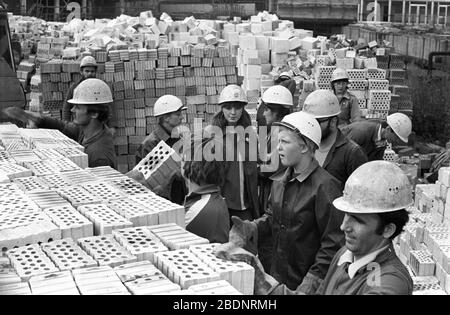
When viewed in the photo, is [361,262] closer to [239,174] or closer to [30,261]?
[30,261]

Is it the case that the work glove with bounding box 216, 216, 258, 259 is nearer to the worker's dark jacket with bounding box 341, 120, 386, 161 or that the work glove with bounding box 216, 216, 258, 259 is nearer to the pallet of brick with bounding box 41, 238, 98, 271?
the pallet of brick with bounding box 41, 238, 98, 271

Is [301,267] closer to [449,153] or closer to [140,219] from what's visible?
[140,219]

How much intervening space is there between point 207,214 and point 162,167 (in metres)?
0.77

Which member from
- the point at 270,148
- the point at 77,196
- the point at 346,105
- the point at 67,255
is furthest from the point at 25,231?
the point at 346,105

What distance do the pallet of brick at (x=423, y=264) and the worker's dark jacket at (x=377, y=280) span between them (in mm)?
3084

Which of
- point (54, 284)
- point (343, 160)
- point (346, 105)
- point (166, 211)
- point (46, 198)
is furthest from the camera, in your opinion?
point (346, 105)

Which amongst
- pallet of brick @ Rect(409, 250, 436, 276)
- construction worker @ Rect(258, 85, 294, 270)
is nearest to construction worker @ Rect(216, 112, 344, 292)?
construction worker @ Rect(258, 85, 294, 270)

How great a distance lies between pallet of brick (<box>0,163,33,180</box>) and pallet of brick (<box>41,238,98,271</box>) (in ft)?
5.19

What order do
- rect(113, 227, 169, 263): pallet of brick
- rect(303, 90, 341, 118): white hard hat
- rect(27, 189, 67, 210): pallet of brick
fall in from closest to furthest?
rect(113, 227, 169, 263): pallet of brick
rect(27, 189, 67, 210): pallet of brick
rect(303, 90, 341, 118): white hard hat

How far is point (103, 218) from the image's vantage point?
4.39 m

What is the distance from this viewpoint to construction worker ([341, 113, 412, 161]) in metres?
7.23

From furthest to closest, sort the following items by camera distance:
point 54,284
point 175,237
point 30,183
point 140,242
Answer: point 30,183 < point 175,237 < point 140,242 < point 54,284

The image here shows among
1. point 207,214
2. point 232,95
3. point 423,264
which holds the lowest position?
point 423,264
